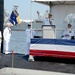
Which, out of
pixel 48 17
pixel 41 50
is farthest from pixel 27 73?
pixel 48 17

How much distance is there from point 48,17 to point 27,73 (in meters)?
4.90

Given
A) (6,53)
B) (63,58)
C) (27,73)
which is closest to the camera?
(27,73)

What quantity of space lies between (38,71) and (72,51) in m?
2.87

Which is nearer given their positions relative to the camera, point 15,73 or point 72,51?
point 15,73

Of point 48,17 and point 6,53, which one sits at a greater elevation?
point 48,17

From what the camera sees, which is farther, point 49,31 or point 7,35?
point 7,35

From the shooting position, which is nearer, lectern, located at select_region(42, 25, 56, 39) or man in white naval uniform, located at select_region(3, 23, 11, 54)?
lectern, located at select_region(42, 25, 56, 39)

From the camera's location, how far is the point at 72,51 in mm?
13180

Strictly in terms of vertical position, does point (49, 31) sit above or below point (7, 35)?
above

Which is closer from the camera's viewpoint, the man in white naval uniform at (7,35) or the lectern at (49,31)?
the lectern at (49,31)

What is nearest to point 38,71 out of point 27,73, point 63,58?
point 27,73

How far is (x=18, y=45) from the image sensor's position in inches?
692

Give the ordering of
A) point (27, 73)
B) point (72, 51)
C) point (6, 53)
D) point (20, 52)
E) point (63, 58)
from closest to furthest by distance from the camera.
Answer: point (27, 73), point (72, 51), point (63, 58), point (6, 53), point (20, 52)

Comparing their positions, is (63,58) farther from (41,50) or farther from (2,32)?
(2,32)
